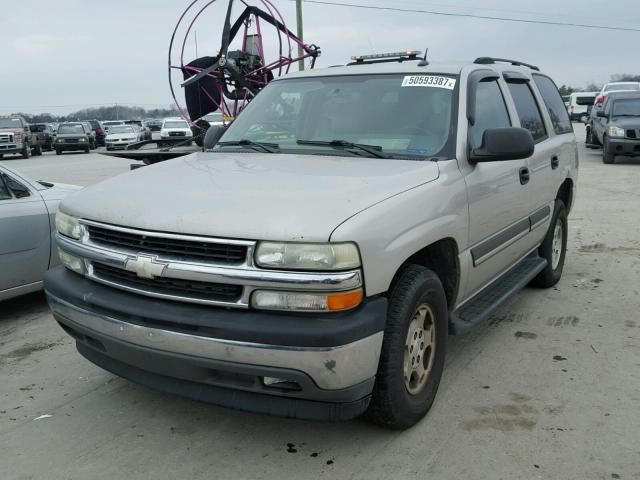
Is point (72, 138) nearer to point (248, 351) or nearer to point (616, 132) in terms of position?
point (616, 132)

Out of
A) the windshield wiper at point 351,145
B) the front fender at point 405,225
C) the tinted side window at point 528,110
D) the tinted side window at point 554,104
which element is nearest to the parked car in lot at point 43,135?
the tinted side window at point 554,104

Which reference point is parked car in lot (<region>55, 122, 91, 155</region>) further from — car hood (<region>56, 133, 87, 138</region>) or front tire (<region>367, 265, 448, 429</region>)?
front tire (<region>367, 265, 448, 429</region>)

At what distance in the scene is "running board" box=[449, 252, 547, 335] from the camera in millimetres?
3549

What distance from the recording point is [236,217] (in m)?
2.62

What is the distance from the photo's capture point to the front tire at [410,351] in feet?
9.17

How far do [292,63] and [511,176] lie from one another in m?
8.70

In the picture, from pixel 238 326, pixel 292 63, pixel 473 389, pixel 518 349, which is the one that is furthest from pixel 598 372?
pixel 292 63

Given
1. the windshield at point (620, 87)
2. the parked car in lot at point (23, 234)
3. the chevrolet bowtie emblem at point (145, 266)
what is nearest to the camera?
the chevrolet bowtie emblem at point (145, 266)

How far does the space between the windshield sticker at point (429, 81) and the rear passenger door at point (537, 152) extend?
921mm

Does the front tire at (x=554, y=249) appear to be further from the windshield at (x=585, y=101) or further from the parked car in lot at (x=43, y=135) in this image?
the parked car in lot at (x=43, y=135)

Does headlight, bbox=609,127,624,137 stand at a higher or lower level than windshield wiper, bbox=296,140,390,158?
lower

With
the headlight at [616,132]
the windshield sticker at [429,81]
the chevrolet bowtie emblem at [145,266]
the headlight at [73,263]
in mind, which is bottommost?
the headlight at [616,132]

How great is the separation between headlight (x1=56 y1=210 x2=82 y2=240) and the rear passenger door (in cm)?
304

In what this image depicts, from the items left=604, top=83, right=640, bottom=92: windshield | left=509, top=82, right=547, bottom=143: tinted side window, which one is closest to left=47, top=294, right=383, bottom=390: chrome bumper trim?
left=509, top=82, right=547, bottom=143: tinted side window
